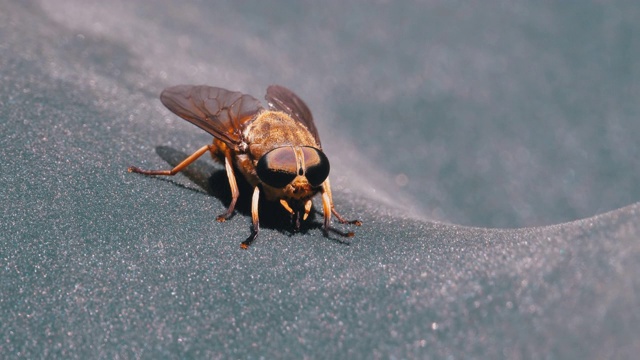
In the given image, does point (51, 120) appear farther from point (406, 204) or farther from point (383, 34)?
point (383, 34)

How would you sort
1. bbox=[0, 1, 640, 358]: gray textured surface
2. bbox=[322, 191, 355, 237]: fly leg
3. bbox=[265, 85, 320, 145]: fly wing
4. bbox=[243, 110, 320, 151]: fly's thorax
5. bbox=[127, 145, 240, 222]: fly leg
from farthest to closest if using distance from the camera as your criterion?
bbox=[265, 85, 320, 145]: fly wing < bbox=[243, 110, 320, 151]: fly's thorax < bbox=[127, 145, 240, 222]: fly leg < bbox=[322, 191, 355, 237]: fly leg < bbox=[0, 1, 640, 358]: gray textured surface

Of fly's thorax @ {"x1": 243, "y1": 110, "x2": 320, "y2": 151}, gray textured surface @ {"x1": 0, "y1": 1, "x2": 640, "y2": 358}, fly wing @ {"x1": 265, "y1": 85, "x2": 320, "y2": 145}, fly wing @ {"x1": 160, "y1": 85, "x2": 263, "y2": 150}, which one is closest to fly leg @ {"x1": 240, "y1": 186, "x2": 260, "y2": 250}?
gray textured surface @ {"x1": 0, "y1": 1, "x2": 640, "y2": 358}

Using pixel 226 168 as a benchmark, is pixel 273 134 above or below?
above

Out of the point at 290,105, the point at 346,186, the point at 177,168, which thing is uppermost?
the point at 290,105

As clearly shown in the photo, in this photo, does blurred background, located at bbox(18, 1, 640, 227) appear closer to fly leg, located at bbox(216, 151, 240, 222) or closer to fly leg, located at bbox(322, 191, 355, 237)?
fly leg, located at bbox(216, 151, 240, 222)

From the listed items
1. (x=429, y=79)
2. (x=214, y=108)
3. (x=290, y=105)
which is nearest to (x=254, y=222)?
(x=214, y=108)

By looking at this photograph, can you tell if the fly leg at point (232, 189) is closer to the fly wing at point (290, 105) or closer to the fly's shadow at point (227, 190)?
the fly's shadow at point (227, 190)

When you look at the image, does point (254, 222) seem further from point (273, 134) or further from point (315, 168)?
point (273, 134)
